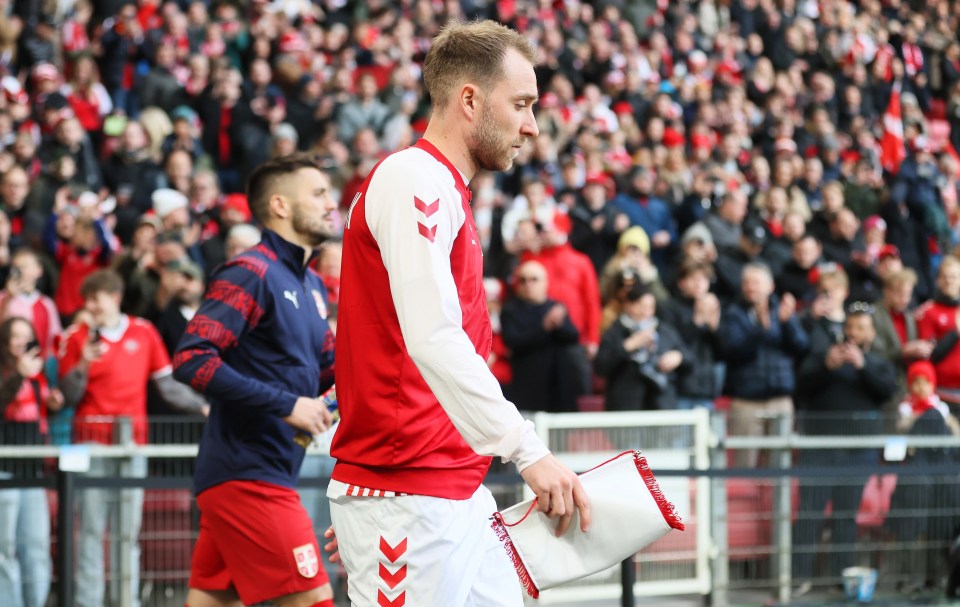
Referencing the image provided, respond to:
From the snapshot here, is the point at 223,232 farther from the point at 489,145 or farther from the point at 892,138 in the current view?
the point at 892,138

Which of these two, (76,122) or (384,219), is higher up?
(76,122)

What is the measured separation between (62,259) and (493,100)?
790 cm

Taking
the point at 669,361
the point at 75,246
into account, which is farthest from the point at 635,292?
the point at 75,246

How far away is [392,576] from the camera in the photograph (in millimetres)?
3951

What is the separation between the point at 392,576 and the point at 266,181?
256 cm

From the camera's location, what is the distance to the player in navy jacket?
18.3 feet

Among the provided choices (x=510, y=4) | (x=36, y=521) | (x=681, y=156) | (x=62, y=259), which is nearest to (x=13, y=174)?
(x=62, y=259)

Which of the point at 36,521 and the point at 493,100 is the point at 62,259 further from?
the point at 493,100

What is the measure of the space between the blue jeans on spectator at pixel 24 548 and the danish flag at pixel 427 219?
4.54m

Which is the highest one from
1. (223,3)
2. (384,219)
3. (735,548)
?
(223,3)

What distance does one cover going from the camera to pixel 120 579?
797cm

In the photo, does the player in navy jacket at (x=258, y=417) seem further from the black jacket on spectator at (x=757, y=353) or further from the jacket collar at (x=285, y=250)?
the black jacket on spectator at (x=757, y=353)

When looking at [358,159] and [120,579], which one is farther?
[358,159]

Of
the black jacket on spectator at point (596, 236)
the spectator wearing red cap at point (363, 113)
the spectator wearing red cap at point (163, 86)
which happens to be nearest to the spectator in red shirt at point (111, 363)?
the black jacket on spectator at point (596, 236)
